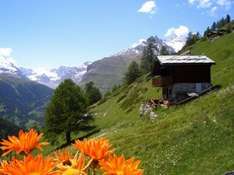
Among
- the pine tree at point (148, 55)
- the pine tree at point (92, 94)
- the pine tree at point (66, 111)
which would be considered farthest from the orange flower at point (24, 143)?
the pine tree at point (148, 55)

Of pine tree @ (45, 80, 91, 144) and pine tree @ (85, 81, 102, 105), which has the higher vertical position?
pine tree @ (45, 80, 91, 144)

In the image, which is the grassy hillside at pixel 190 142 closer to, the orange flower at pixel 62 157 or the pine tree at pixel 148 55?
the orange flower at pixel 62 157

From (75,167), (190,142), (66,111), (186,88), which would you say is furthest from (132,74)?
(75,167)

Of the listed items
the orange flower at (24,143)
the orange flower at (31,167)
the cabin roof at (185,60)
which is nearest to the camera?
the orange flower at (31,167)

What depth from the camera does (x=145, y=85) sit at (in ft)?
336

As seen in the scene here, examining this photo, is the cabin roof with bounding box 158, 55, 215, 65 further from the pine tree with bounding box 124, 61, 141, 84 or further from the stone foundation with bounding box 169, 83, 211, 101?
the pine tree with bounding box 124, 61, 141, 84

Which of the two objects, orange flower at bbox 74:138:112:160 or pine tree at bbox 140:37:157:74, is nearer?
orange flower at bbox 74:138:112:160

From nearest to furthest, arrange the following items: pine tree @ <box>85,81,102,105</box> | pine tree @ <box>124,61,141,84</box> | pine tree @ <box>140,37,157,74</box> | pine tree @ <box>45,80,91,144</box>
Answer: pine tree @ <box>45,80,91,144</box> < pine tree @ <box>124,61,141,84</box> < pine tree @ <box>85,81,102,105</box> < pine tree @ <box>140,37,157,74</box>

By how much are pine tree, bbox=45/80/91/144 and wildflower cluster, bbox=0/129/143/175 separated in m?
80.4

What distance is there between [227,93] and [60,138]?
53.4 metres

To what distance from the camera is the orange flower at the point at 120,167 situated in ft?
9.49

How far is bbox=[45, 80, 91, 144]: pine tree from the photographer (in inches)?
3339

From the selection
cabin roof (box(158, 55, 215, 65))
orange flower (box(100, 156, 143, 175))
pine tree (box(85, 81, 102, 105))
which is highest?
orange flower (box(100, 156, 143, 175))

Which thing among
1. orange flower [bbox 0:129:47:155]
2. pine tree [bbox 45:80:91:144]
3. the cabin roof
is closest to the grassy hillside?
the cabin roof
